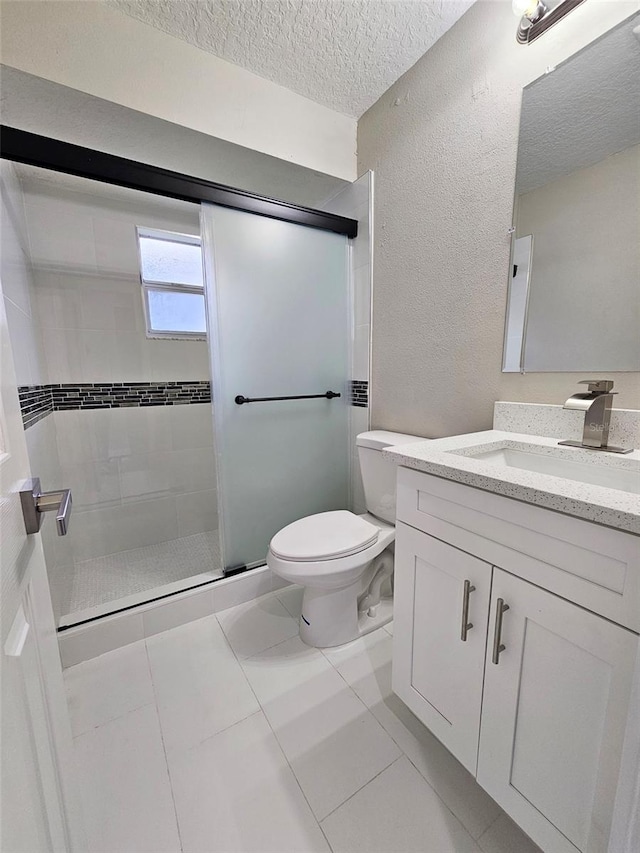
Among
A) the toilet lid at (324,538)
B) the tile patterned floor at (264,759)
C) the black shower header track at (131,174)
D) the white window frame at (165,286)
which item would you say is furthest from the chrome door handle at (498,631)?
the white window frame at (165,286)

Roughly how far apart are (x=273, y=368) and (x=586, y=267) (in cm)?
126

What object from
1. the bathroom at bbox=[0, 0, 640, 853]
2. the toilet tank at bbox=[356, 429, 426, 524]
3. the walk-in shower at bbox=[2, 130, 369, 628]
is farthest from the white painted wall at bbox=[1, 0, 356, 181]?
the toilet tank at bbox=[356, 429, 426, 524]

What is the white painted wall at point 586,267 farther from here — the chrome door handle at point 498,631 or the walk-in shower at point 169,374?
the walk-in shower at point 169,374

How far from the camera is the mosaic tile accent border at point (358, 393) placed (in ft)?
6.23

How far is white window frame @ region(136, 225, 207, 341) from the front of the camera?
204 cm

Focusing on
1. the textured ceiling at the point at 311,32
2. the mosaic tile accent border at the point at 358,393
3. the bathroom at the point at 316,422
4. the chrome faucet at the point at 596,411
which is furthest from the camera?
the mosaic tile accent border at the point at 358,393

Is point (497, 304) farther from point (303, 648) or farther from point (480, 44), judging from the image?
point (303, 648)

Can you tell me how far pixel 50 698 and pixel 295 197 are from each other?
2.31 metres

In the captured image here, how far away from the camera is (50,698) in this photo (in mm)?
597

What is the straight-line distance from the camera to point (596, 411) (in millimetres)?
951

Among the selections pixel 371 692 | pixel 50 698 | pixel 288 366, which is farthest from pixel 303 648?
pixel 288 366

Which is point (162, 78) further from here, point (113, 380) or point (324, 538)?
point (324, 538)

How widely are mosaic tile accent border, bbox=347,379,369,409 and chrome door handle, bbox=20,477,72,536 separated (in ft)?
4.99

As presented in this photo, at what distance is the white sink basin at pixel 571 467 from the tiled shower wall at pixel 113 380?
1803 mm
